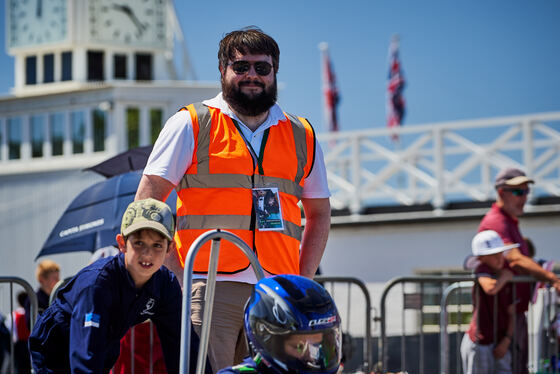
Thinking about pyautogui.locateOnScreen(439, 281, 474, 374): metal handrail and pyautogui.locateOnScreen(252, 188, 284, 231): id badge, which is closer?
pyautogui.locateOnScreen(252, 188, 284, 231): id badge

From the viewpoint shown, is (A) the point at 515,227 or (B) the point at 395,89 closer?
(A) the point at 515,227

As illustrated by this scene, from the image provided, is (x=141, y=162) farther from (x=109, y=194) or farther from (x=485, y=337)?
(x=485, y=337)

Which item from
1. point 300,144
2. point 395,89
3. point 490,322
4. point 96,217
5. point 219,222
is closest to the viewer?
point 219,222

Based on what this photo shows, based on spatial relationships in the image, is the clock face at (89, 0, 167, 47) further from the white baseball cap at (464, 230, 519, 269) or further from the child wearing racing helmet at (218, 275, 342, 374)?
the child wearing racing helmet at (218, 275, 342, 374)

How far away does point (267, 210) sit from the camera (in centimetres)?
488

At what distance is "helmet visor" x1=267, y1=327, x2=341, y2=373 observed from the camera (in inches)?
143

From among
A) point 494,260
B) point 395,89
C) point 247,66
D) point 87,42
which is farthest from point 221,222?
point 87,42

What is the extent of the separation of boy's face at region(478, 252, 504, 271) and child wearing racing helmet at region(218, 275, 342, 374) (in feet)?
15.7

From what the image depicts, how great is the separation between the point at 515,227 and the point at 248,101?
4.05 meters

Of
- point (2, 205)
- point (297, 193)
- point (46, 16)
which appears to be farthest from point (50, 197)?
point (297, 193)

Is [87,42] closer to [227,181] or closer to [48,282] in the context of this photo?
[48,282]

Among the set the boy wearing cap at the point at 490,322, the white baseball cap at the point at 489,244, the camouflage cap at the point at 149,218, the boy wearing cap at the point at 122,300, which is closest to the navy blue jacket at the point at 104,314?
the boy wearing cap at the point at 122,300

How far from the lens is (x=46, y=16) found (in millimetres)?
34906

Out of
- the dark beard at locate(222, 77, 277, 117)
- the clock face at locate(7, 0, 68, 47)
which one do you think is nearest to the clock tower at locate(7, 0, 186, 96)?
the clock face at locate(7, 0, 68, 47)
